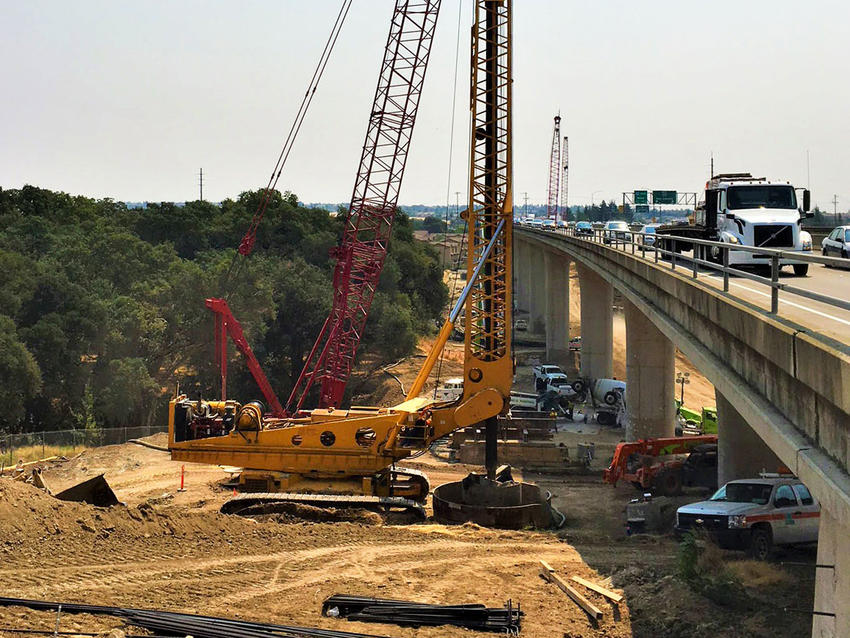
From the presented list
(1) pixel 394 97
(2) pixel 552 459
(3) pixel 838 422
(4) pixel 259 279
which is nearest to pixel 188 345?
(4) pixel 259 279

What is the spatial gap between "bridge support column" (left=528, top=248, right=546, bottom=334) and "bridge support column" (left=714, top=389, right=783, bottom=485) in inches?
2603

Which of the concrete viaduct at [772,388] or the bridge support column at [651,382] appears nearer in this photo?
the concrete viaduct at [772,388]

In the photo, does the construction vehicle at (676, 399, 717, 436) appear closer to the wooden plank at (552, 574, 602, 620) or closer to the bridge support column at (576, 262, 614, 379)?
the bridge support column at (576, 262, 614, 379)

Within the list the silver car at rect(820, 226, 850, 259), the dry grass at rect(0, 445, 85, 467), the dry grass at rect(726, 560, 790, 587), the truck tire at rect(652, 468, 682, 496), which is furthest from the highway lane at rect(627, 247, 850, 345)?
the dry grass at rect(0, 445, 85, 467)

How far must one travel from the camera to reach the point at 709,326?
18188mm

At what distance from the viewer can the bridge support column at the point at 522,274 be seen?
117m

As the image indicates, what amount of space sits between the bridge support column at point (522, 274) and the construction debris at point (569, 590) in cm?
9406

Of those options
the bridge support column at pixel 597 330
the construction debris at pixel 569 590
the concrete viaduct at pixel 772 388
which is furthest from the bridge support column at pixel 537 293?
the construction debris at pixel 569 590

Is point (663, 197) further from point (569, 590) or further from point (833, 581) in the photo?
point (833, 581)

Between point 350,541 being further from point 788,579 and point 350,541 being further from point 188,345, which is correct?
point 188,345

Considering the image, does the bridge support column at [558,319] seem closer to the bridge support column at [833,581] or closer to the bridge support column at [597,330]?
the bridge support column at [597,330]

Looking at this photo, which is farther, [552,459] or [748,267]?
[552,459]

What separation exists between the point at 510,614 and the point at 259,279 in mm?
47593

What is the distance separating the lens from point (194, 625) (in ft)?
49.9
